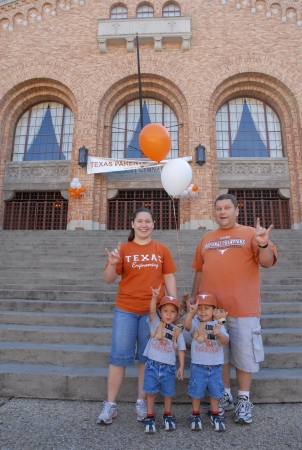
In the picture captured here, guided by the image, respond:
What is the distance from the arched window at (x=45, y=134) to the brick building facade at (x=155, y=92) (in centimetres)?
7

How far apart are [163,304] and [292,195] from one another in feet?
46.1

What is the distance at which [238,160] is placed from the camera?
51.5 ft

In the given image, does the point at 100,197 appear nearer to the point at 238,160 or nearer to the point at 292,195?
the point at 238,160

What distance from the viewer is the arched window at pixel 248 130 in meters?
16.0

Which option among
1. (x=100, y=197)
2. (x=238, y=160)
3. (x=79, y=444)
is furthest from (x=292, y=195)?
(x=79, y=444)

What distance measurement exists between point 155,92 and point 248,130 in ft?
16.5

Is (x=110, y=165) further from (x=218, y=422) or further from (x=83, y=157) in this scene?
(x=218, y=422)

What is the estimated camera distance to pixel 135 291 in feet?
10.2

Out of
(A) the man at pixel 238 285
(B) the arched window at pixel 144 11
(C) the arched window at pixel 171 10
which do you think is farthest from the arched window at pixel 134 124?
(A) the man at pixel 238 285

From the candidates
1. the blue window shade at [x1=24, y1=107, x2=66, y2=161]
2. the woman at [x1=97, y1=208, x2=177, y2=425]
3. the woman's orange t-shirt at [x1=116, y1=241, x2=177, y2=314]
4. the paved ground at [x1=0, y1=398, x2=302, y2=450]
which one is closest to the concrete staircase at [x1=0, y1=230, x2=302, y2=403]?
the paved ground at [x1=0, y1=398, x2=302, y2=450]

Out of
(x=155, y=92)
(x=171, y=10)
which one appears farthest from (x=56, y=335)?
(x=171, y=10)

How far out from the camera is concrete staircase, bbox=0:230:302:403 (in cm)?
338

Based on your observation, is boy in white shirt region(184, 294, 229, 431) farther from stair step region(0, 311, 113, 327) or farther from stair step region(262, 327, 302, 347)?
stair step region(0, 311, 113, 327)

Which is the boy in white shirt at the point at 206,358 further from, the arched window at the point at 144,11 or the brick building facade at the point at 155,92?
the arched window at the point at 144,11
